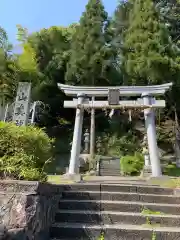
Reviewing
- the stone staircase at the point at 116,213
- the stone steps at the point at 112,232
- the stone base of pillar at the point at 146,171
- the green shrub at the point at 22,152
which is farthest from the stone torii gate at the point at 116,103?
the stone steps at the point at 112,232

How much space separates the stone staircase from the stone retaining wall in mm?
485

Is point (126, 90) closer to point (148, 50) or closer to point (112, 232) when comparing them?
point (112, 232)

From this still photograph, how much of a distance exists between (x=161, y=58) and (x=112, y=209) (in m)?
10.9

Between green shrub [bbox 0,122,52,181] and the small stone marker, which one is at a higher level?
the small stone marker

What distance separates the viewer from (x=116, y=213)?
14.2 ft

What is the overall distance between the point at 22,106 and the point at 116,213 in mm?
6210

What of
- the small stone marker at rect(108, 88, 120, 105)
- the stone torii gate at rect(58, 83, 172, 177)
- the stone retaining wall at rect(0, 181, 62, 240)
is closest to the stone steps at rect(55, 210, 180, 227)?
the stone retaining wall at rect(0, 181, 62, 240)

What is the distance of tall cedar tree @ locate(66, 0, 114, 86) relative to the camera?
16.2 m

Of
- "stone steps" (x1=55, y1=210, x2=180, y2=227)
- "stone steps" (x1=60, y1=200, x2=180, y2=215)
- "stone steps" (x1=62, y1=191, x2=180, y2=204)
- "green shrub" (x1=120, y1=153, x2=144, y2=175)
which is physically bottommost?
"stone steps" (x1=55, y1=210, x2=180, y2=227)

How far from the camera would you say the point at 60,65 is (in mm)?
17656

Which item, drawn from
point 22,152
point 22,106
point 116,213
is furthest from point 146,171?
point 22,152

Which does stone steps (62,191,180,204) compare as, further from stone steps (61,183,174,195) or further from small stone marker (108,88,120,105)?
small stone marker (108,88,120,105)

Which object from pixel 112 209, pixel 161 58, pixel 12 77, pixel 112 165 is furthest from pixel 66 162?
pixel 112 209

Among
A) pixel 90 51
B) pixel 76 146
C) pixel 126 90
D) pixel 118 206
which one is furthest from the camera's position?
pixel 90 51
